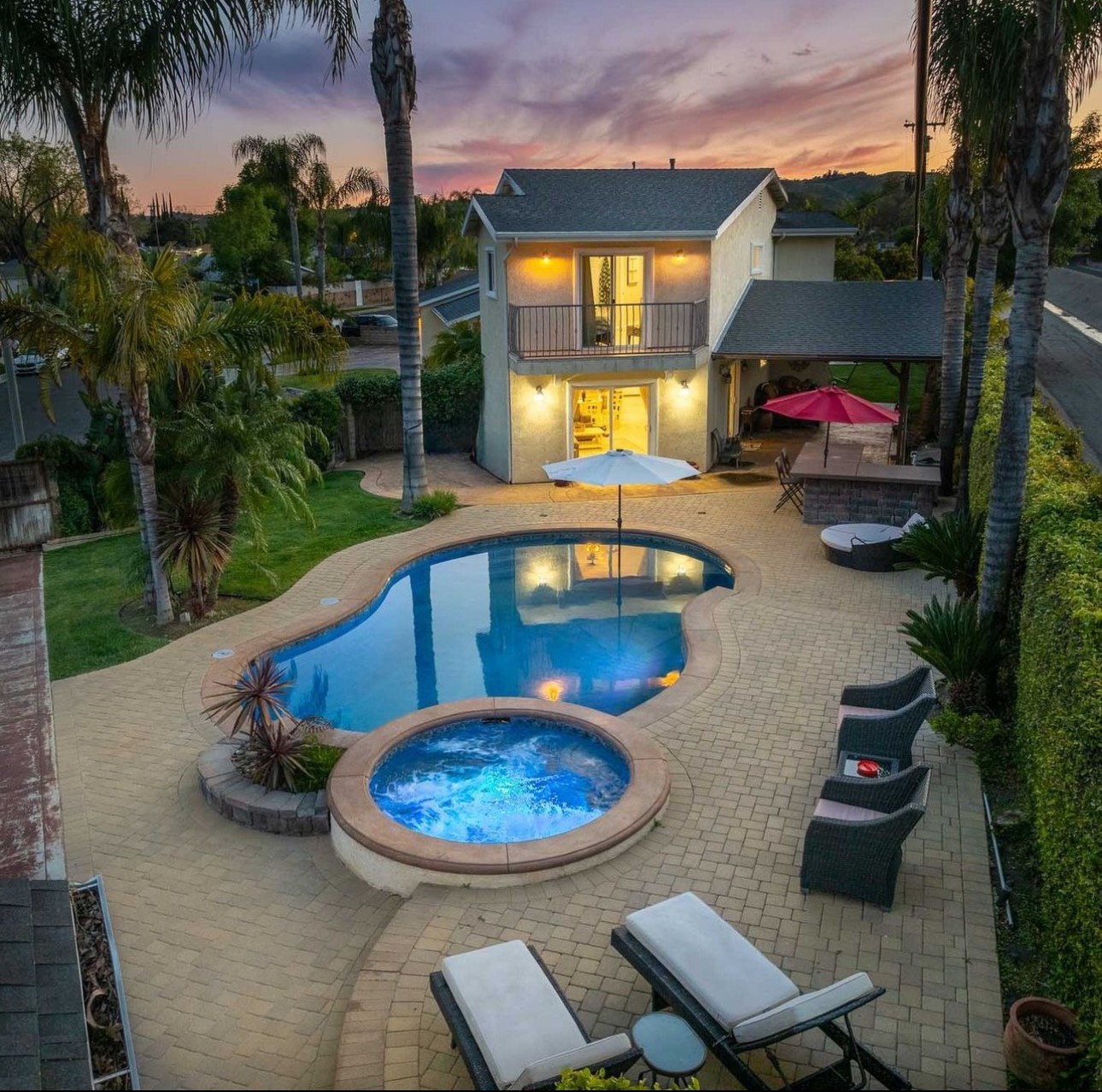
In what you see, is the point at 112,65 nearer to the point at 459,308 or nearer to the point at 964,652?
A: the point at 964,652

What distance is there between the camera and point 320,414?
81.8 feet

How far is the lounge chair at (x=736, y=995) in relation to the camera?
5.54 m

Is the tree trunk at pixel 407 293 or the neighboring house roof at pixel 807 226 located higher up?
the neighboring house roof at pixel 807 226

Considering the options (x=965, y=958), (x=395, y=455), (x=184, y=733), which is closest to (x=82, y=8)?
(x=184, y=733)

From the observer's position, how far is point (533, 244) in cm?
2164

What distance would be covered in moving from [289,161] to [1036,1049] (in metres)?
61.3

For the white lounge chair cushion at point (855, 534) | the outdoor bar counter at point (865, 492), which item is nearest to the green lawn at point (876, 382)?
the outdoor bar counter at point (865, 492)

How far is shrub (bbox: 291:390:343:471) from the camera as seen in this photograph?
2466cm

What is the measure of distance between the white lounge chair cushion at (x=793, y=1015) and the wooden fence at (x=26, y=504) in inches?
694

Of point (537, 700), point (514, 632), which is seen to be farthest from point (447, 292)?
point (537, 700)

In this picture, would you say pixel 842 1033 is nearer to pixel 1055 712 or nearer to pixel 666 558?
pixel 1055 712

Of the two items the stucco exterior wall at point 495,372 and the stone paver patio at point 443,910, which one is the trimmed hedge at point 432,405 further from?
the stone paver patio at point 443,910

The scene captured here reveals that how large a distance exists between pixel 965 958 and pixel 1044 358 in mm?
39504

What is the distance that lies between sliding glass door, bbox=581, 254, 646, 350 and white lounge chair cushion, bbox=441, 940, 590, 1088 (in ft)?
60.2
